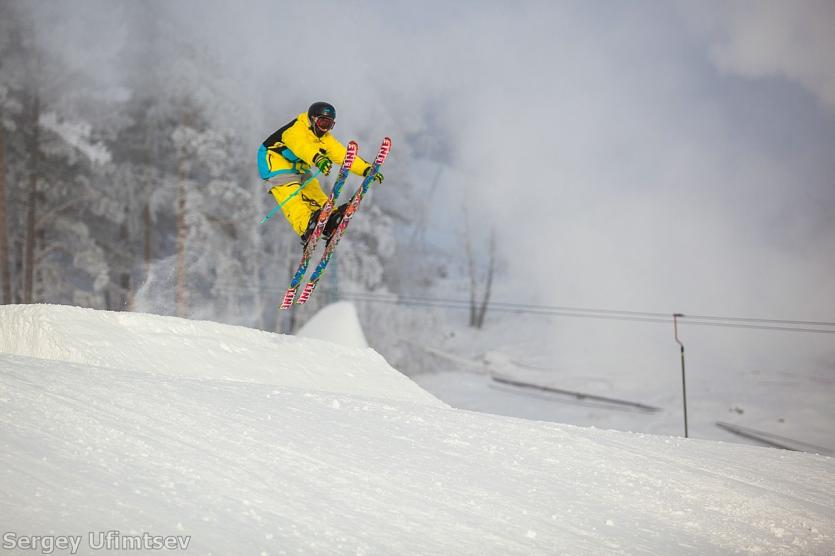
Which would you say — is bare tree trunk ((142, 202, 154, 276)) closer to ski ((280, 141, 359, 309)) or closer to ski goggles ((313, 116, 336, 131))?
ski ((280, 141, 359, 309))

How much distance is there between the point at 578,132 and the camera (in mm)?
40625

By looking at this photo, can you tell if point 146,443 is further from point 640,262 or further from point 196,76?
point 640,262

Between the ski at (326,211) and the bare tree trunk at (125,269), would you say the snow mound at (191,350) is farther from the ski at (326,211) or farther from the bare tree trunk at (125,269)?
the bare tree trunk at (125,269)

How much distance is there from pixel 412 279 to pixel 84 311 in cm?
2727

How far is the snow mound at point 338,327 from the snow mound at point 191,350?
3216 mm

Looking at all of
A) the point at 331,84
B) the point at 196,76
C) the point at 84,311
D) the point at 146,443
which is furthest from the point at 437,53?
the point at 146,443

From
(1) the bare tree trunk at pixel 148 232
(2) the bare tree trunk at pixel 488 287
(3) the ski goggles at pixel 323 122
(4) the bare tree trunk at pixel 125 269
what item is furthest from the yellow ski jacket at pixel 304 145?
(2) the bare tree trunk at pixel 488 287

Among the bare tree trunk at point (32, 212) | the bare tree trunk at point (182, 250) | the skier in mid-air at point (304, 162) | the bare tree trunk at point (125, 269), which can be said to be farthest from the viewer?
the bare tree trunk at point (125, 269)

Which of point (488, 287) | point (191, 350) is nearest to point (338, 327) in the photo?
point (191, 350)

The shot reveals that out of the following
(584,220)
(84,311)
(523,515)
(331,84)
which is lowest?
(523,515)

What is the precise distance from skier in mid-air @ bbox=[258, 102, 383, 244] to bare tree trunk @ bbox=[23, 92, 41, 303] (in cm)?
1480

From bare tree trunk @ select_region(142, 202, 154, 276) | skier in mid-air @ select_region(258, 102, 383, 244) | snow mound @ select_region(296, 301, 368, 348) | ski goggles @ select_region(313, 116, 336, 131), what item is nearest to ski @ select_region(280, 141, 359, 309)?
skier in mid-air @ select_region(258, 102, 383, 244)

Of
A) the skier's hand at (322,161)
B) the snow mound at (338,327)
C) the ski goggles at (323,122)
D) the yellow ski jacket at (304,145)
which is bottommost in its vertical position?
the snow mound at (338,327)

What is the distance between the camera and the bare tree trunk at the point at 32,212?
1817 cm
